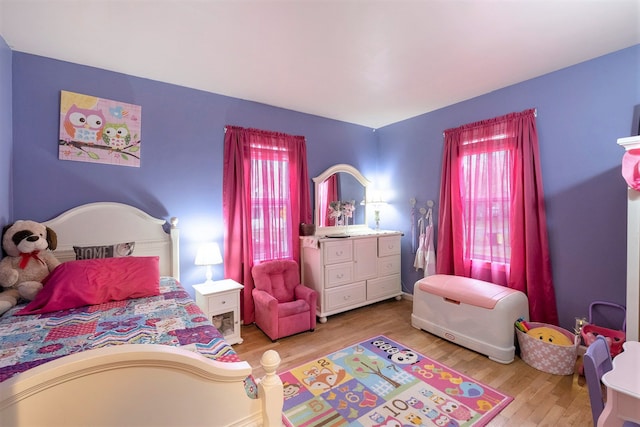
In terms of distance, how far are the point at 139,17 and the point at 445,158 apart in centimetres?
324

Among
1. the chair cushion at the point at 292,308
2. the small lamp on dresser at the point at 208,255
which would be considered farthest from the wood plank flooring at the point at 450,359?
the small lamp on dresser at the point at 208,255

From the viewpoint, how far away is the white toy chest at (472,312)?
2396 mm

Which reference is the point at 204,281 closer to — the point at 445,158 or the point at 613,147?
the point at 445,158

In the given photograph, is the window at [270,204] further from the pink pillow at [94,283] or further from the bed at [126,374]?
the bed at [126,374]

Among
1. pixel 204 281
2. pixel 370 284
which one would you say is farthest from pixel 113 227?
pixel 370 284

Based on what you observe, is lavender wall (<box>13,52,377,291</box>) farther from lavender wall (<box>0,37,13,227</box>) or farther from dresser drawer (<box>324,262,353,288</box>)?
dresser drawer (<box>324,262,353,288</box>)

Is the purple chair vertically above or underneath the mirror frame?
underneath

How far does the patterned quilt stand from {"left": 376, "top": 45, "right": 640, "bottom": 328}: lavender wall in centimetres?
300

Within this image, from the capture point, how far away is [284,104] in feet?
11.1

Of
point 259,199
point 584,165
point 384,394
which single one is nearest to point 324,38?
point 259,199

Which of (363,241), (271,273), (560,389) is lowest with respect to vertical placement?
(560,389)

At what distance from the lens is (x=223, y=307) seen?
2.70m

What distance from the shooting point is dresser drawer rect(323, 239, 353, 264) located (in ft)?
10.7

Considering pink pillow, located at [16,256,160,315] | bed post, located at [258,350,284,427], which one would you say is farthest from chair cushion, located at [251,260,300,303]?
bed post, located at [258,350,284,427]
